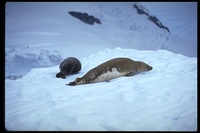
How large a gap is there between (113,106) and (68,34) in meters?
12.2

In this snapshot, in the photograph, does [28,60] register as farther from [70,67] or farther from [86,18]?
[86,18]

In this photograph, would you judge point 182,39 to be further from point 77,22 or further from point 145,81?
point 145,81

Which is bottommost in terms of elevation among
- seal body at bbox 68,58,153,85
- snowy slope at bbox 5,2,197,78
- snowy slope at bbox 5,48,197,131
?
snowy slope at bbox 5,2,197,78

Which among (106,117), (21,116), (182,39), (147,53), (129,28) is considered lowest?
(182,39)

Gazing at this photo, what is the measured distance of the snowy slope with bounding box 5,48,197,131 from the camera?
218cm

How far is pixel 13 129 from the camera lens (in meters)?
2.34

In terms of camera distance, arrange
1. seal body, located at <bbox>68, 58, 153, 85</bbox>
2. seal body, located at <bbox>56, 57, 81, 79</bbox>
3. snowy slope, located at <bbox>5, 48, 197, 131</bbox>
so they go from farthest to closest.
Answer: seal body, located at <bbox>56, 57, 81, 79</bbox> → seal body, located at <bbox>68, 58, 153, 85</bbox> → snowy slope, located at <bbox>5, 48, 197, 131</bbox>

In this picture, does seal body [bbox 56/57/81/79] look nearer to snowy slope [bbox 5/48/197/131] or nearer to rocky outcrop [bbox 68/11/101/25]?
snowy slope [bbox 5/48/197/131]

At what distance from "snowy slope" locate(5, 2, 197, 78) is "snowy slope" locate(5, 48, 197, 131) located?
597 centimetres

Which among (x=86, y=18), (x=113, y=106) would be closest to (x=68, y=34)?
(x=86, y=18)

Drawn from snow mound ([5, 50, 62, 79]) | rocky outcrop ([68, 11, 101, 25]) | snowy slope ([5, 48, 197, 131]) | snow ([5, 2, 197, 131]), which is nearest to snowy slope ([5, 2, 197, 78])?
snow mound ([5, 50, 62, 79])

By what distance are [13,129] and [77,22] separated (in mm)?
14934

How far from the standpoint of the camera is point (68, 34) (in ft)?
47.3

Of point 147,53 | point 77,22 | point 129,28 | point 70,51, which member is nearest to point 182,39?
point 129,28
